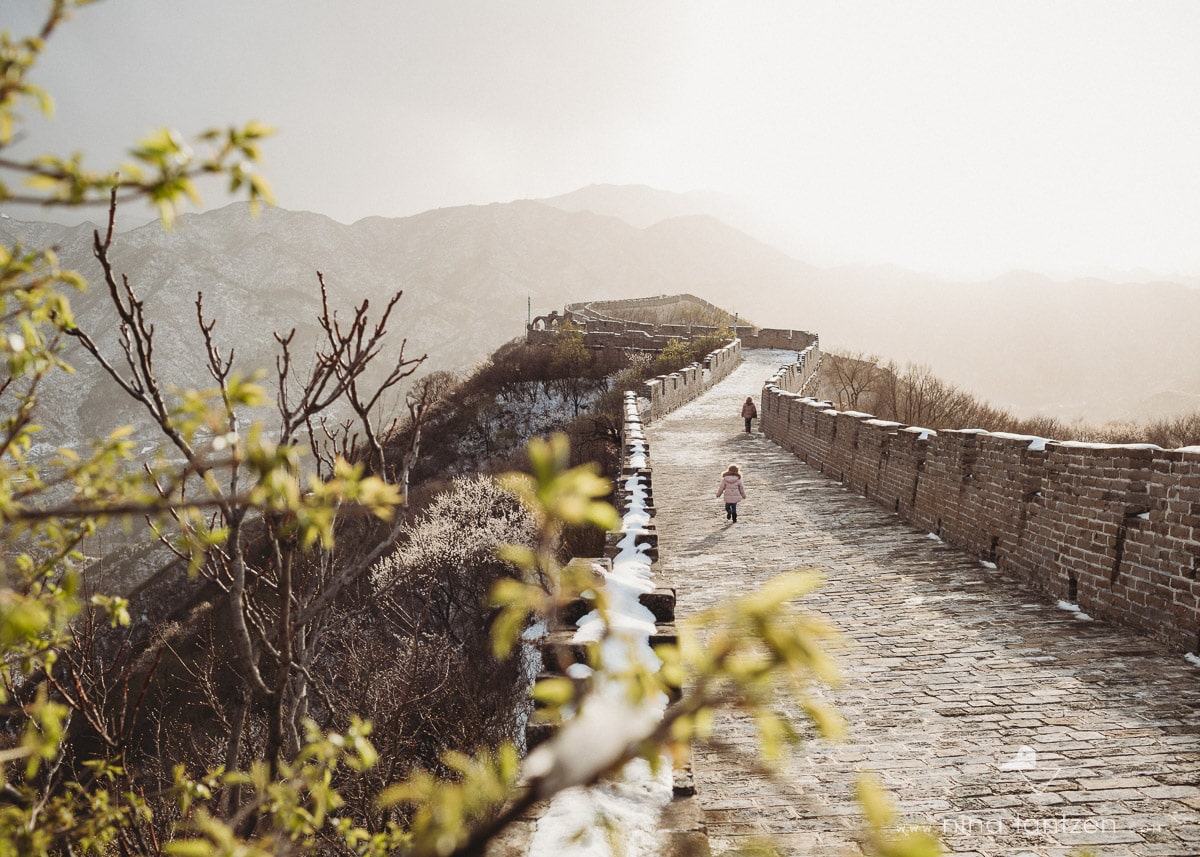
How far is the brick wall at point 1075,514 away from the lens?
5.00m

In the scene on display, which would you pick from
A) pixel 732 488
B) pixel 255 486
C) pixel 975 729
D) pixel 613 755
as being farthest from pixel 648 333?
pixel 613 755

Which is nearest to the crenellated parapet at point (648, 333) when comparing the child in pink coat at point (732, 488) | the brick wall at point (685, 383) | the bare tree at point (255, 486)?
the brick wall at point (685, 383)

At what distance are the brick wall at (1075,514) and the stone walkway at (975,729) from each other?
275 millimetres

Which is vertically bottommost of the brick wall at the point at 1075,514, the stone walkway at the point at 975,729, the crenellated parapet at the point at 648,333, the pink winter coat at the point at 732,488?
the stone walkway at the point at 975,729

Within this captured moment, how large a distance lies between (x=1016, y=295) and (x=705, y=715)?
190m

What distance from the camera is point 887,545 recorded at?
28.1ft

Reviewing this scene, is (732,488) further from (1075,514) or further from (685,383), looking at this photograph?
(685,383)

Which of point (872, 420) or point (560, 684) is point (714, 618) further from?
point (872, 420)

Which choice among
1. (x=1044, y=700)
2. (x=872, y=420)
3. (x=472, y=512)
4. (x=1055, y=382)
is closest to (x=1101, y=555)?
(x=1044, y=700)

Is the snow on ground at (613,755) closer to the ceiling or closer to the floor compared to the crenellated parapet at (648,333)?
closer to the floor

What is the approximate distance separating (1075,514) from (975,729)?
3.07m

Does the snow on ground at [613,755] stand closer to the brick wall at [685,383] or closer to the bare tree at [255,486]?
the bare tree at [255,486]

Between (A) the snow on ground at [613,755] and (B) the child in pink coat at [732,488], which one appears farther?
(B) the child in pink coat at [732,488]

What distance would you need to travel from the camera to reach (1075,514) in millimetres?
6105
